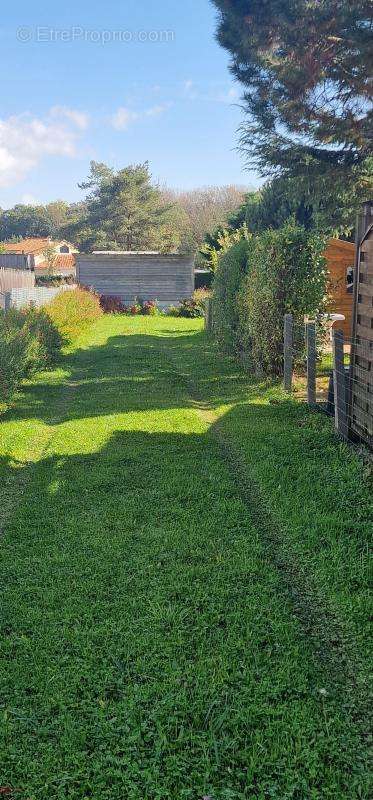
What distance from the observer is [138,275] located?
108ft

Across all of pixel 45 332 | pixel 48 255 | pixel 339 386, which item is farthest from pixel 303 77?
pixel 48 255

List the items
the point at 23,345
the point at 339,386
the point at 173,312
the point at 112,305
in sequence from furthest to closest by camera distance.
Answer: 1. the point at 173,312
2. the point at 112,305
3. the point at 23,345
4. the point at 339,386

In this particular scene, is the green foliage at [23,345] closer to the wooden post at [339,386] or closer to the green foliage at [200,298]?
the wooden post at [339,386]

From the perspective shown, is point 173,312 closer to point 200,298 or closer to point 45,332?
point 200,298

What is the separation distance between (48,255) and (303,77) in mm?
47621

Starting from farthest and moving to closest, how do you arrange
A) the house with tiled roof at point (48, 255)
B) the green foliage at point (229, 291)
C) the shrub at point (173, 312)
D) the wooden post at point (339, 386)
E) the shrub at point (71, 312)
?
the house with tiled roof at point (48, 255) < the shrub at point (173, 312) < the shrub at point (71, 312) < the green foliage at point (229, 291) < the wooden post at point (339, 386)

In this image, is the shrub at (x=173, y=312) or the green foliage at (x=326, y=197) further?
the shrub at (x=173, y=312)

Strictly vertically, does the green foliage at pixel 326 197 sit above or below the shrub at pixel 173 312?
above

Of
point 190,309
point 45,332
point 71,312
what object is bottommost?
point 45,332

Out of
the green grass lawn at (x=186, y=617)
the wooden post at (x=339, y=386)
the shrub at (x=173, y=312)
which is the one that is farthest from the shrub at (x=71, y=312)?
the wooden post at (x=339, y=386)

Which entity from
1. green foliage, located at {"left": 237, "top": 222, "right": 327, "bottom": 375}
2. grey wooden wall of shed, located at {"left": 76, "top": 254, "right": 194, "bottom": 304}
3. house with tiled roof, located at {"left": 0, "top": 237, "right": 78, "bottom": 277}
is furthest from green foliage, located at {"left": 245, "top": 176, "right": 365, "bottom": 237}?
house with tiled roof, located at {"left": 0, "top": 237, "right": 78, "bottom": 277}

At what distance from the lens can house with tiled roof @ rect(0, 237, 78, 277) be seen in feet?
176

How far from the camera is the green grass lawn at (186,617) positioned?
8.65 feet

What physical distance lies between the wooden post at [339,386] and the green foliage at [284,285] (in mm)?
3447
